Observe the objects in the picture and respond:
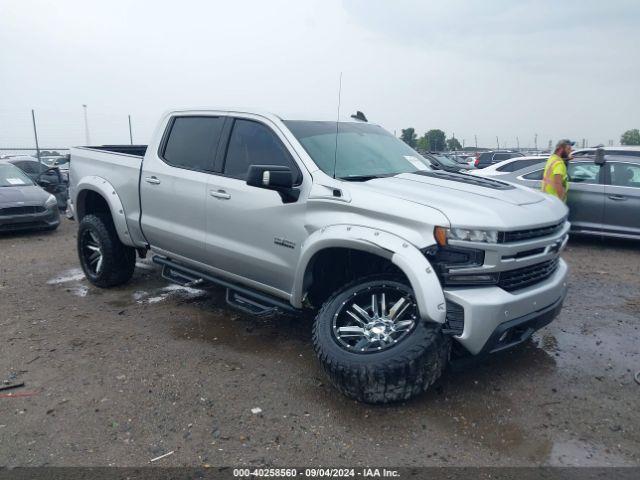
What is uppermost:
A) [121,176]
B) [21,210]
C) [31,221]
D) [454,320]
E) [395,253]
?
[121,176]

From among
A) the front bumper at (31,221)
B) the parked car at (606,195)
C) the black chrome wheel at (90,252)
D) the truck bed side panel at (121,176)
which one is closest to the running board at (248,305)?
the truck bed side panel at (121,176)

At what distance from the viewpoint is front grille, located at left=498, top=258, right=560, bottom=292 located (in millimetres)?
3357

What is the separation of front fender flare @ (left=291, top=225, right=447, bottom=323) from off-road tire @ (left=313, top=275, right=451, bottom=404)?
168 millimetres

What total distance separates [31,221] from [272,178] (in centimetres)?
780

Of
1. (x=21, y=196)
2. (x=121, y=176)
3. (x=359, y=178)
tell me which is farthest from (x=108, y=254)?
(x=21, y=196)

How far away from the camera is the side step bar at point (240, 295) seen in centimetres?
418

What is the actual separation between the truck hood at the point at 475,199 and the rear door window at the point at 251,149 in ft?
2.73

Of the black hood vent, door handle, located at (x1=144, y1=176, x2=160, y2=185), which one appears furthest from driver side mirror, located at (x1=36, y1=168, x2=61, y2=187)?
the black hood vent

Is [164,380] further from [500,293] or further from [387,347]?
[500,293]

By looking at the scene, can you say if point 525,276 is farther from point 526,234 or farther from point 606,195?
point 606,195

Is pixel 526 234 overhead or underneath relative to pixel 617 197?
overhead

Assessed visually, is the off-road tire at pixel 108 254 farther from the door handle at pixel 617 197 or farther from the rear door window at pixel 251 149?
the door handle at pixel 617 197

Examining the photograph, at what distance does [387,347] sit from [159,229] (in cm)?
264

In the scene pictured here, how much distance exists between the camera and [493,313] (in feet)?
10.4
